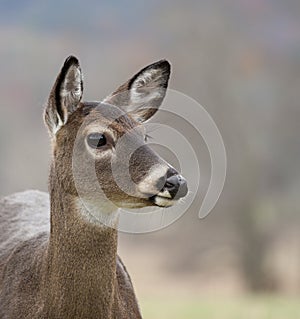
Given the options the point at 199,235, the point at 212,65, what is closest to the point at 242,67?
the point at 212,65

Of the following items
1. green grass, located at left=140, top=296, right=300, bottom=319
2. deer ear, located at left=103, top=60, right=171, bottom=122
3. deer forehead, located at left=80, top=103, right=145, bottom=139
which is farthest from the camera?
green grass, located at left=140, top=296, right=300, bottom=319

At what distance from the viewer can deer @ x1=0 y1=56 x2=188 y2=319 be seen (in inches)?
272

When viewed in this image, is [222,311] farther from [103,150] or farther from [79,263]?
[103,150]

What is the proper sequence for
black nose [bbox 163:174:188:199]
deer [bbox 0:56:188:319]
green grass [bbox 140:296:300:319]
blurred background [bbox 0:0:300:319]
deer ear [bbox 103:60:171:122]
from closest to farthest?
black nose [bbox 163:174:188:199] < deer [bbox 0:56:188:319] < deer ear [bbox 103:60:171:122] < green grass [bbox 140:296:300:319] < blurred background [bbox 0:0:300:319]

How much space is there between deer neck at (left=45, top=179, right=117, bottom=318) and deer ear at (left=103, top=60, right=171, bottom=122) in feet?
2.65

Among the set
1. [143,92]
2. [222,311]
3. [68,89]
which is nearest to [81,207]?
[68,89]

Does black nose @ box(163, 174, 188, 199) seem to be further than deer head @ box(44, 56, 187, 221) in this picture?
No

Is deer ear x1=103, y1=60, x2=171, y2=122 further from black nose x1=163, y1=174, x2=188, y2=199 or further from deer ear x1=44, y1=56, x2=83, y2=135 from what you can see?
black nose x1=163, y1=174, x2=188, y2=199

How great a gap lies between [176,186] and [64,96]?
44.2 inches

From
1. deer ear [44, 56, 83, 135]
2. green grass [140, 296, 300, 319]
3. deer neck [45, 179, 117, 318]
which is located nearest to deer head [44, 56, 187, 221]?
deer ear [44, 56, 83, 135]

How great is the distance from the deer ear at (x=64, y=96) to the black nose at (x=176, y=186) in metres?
1.01

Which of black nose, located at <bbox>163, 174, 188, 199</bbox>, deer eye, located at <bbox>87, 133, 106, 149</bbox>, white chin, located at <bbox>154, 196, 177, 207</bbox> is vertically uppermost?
deer eye, located at <bbox>87, 133, 106, 149</bbox>

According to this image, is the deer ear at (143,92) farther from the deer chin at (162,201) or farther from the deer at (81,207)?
the deer chin at (162,201)

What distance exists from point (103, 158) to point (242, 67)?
60.4ft
